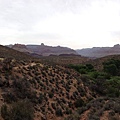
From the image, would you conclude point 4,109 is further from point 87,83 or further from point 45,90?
point 87,83

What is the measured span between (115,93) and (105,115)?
59.3 feet

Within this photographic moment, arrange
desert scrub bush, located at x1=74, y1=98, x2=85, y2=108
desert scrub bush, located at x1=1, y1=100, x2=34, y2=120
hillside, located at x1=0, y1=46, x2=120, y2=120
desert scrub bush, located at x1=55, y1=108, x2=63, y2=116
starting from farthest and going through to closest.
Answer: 1. desert scrub bush, located at x1=74, y1=98, x2=85, y2=108
2. desert scrub bush, located at x1=55, y1=108, x2=63, y2=116
3. hillside, located at x1=0, y1=46, x2=120, y2=120
4. desert scrub bush, located at x1=1, y1=100, x2=34, y2=120

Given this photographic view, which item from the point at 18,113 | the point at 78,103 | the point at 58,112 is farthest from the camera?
the point at 78,103

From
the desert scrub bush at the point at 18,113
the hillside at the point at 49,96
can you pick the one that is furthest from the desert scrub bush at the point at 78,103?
the desert scrub bush at the point at 18,113

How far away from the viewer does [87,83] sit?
40.0 metres

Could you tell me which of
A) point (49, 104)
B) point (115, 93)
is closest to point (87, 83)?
point (115, 93)

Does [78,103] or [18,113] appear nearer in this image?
[18,113]

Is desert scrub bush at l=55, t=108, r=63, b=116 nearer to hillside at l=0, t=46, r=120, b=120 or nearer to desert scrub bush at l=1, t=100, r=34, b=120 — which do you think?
hillside at l=0, t=46, r=120, b=120

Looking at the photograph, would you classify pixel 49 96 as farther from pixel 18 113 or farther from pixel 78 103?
pixel 18 113

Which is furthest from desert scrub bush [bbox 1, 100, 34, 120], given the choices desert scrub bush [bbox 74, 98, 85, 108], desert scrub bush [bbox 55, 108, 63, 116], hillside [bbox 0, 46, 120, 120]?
desert scrub bush [bbox 74, 98, 85, 108]

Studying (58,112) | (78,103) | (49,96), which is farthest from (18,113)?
(78,103)

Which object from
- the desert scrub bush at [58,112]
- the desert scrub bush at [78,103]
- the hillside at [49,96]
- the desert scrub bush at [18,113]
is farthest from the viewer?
the desert scrub bush at [78,103]

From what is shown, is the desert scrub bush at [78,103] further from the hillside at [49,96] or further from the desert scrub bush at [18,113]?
the desert scrub bush at [18,113]

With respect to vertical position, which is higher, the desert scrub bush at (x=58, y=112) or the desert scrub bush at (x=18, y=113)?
the desert scrub bush at (x=18, y=113)
